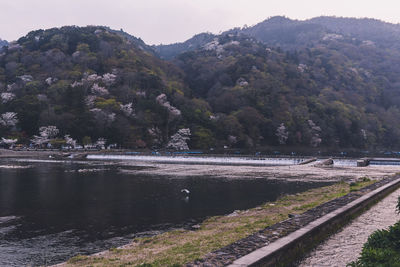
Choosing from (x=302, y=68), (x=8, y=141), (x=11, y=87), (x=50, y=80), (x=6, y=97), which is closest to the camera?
(x=8, y=141)

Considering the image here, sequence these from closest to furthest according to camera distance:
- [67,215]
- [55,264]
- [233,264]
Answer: [233,264]
[55,264]
[67,215]

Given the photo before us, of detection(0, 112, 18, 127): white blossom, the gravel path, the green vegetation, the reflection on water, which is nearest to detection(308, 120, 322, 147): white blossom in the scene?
the reflection on water

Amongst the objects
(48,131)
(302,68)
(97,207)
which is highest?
(302,68)

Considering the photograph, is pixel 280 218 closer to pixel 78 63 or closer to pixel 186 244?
pixel 186 244

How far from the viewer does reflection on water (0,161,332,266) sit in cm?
1216

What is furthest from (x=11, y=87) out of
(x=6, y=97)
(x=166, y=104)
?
(x=166, y=104)

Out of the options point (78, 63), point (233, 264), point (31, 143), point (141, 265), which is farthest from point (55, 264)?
point (78, 63)

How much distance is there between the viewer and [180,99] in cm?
8862

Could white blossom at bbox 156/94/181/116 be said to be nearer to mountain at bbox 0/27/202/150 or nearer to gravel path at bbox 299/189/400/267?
mountain at bbox 0/27/202/150

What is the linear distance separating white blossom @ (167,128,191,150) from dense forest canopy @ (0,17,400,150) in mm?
223

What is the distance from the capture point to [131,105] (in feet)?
263

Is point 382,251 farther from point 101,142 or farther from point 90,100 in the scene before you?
point 90,100

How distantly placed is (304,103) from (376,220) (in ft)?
299

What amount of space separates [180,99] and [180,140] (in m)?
15.2
